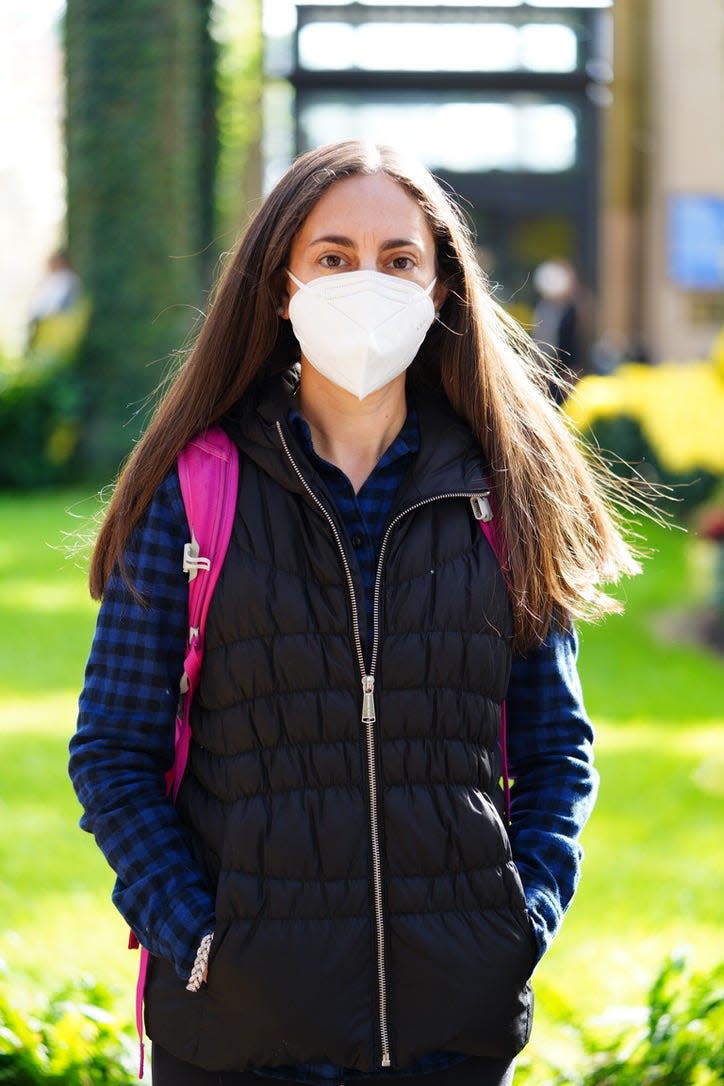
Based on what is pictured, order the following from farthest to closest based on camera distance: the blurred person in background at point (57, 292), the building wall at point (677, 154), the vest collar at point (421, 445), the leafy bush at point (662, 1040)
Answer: the building wall at point (677, 154), the blurred person in background at point (57, 292), the leafy bush at point (662, 1040), the vest collar at point (421, 445)

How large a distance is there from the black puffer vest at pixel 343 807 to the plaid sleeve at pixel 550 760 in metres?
0.14

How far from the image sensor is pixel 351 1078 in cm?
216

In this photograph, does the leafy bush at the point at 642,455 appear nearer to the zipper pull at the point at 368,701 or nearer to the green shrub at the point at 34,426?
the green shrub at the point at 34,426

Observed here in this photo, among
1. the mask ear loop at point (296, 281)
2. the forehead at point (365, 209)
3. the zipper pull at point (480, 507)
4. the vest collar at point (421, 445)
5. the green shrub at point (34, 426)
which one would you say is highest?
the green shrub at point (34, 426)

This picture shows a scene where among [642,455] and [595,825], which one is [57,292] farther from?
[595,825]

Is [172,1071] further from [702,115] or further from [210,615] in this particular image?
[702,115]

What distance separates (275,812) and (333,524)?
404 mm

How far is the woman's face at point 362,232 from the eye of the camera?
89.8 inches

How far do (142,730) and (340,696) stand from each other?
29 centimetres

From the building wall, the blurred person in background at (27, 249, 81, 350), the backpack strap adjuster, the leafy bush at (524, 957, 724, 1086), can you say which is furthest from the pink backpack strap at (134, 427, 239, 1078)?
the building wall

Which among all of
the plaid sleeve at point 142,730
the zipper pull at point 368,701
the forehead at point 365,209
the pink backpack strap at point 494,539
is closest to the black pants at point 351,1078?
the plaid sleeve at point 142,730

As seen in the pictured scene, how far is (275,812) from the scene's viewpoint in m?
2.10

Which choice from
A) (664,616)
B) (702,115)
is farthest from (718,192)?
(664,616)

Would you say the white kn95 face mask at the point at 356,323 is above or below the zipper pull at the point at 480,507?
above
